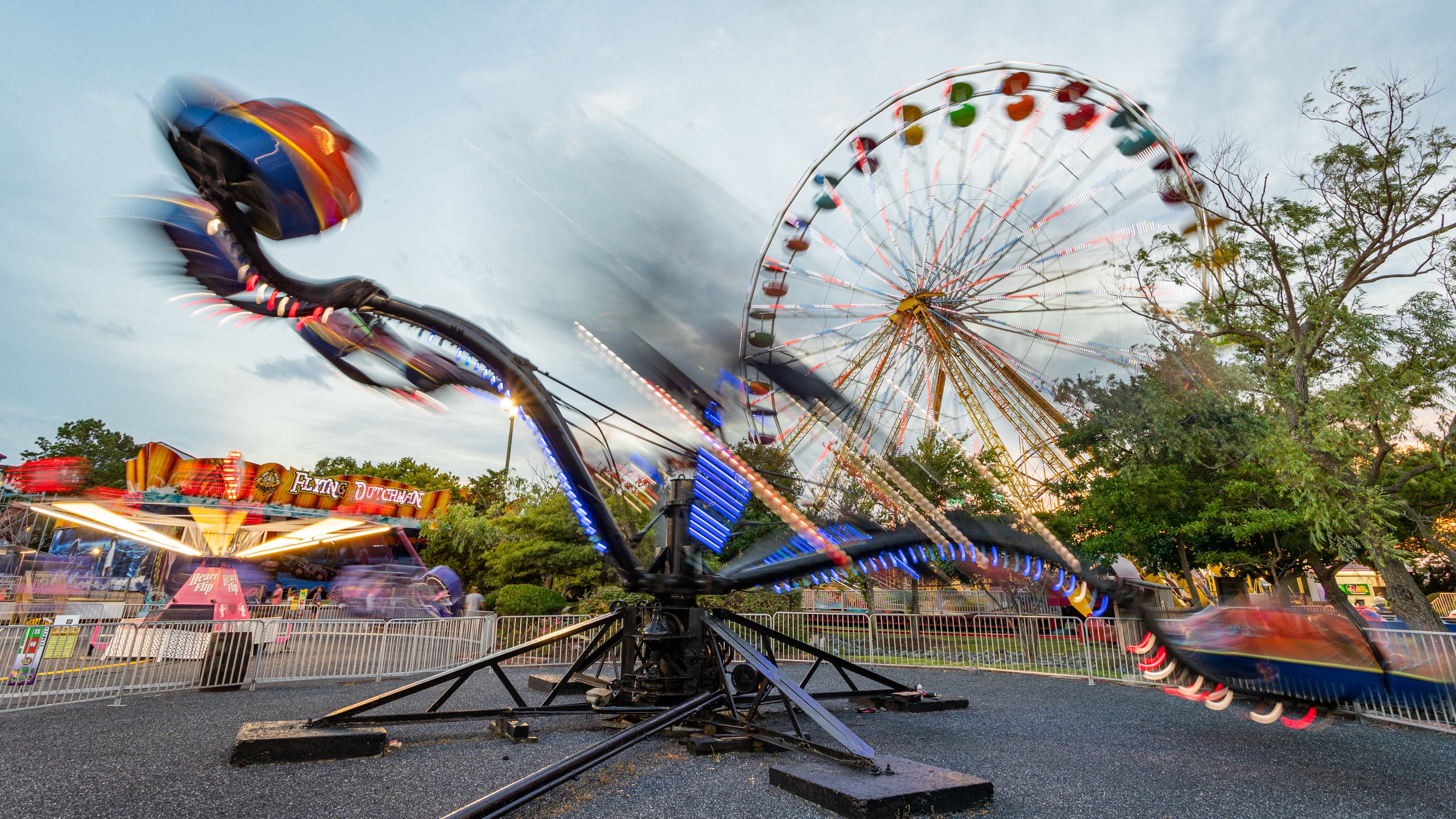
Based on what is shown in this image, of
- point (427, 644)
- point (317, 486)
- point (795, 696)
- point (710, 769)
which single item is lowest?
point (710, 769)

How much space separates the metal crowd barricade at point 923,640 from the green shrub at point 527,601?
9216 millimetres

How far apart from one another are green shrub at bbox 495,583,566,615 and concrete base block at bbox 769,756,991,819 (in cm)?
1542

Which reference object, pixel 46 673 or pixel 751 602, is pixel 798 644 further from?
pixel 751 602

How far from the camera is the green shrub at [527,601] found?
746 inches

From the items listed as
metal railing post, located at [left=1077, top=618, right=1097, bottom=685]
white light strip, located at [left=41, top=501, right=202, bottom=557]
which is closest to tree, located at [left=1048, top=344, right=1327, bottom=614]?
metal railing post, located at [left=1077, top=618, right=1097, bottom=685]

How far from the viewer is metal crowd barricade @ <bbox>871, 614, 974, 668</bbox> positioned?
1438 centimetres

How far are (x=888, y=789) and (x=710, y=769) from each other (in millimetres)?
1728

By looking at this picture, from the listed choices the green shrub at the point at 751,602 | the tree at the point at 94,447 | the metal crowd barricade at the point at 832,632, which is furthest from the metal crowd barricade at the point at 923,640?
the tree at the point at 94,447

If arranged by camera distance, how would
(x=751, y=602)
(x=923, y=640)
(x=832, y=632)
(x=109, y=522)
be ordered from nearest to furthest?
(x=923, y=640) → (x=832, y=632) → (x=109, y=522) → (x=751, y=602)

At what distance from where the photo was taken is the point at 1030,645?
13266 millimetres

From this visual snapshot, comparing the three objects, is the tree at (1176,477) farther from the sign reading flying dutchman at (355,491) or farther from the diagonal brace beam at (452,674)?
the sign reading flying dutchman at (355,491)

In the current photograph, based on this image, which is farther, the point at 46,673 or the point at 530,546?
the point at 530,546

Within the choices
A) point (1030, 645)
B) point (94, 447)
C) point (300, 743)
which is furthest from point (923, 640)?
point (94, 447)

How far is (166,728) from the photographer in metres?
6.84
